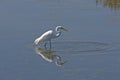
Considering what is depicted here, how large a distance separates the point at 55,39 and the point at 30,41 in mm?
847

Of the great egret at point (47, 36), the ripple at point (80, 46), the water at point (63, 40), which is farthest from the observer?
the great egret at point (47, 36)

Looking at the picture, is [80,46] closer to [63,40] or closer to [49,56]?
[63,40]

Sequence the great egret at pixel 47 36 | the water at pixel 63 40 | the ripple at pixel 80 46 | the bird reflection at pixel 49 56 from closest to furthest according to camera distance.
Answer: the water at pixel 63 40 → the bird reflection at pixel 49 56 → the ripple at pixel 80 46 → the great egret at pixel 47 36

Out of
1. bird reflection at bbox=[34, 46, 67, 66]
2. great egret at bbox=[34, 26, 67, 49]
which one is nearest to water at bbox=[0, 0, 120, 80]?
bird reflection at bbox=[34, 46, 67, 66]

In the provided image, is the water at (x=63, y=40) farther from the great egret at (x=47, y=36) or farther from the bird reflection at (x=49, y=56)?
the great egret at (x=47, y=36)

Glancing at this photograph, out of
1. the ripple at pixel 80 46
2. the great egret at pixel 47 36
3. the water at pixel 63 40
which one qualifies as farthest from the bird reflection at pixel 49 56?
the ripple at pixel 80 46

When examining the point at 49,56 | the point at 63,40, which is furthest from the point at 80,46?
the point at 49,56

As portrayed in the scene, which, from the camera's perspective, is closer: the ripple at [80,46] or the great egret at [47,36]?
the ripple at [80,46]

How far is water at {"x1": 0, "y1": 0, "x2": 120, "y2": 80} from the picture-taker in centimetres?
1252

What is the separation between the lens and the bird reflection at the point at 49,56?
531 inches

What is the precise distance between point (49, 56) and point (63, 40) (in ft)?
5.63

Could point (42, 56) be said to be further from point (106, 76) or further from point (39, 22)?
point (39, 22)

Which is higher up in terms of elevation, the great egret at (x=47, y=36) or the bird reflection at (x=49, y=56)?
the great egret at (x=47, y=36)

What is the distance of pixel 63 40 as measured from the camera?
15.8 metres
